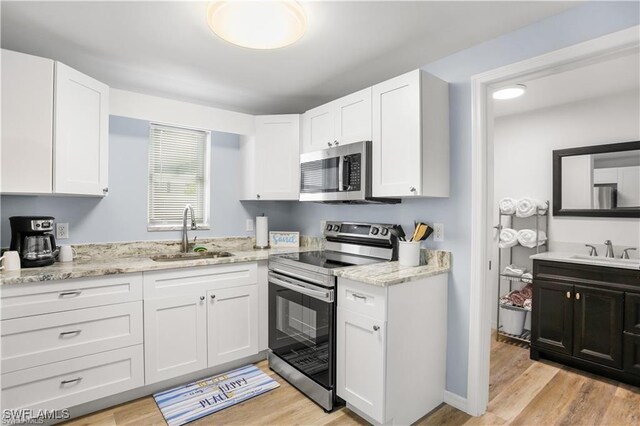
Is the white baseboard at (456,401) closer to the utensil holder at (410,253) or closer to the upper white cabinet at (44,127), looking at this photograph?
the utensil holder at (410,253)

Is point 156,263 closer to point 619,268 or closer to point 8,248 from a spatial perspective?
point 8,248

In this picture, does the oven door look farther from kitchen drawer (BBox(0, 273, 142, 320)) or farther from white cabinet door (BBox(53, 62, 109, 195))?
white cabinet door (BBox(53, 62, 109, 195))

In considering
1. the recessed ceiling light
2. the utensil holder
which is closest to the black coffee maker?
the utensil holder

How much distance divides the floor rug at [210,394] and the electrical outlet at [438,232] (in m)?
1.57

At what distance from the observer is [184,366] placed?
238cm

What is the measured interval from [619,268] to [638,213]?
70cm

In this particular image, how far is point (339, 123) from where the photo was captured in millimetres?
2562

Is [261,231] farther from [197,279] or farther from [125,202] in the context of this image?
[125,202]

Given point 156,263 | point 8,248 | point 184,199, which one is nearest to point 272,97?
point 184,199

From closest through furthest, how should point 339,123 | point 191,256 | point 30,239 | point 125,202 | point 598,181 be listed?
1. point 30,239
2. point 339,123
3. point 125,202
4. point 191,256
5. point 598,181

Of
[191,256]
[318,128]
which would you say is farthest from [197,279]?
[318,128]

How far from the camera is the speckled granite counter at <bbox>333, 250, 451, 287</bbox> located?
186cm

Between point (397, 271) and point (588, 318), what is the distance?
183 cm

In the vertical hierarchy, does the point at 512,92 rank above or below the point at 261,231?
above
